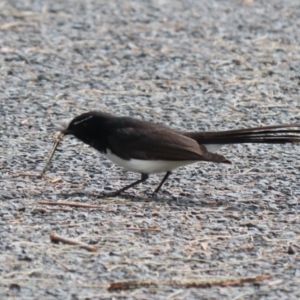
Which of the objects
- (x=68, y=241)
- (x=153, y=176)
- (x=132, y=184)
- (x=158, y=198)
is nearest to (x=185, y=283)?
(x=68, y=241)

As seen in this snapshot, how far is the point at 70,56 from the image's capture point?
1136cm

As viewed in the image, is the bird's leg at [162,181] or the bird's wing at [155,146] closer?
the bird's wing at [155,146]

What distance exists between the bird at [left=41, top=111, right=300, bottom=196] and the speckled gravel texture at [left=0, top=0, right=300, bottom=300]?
264 millimetres

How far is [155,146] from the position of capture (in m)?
6.77

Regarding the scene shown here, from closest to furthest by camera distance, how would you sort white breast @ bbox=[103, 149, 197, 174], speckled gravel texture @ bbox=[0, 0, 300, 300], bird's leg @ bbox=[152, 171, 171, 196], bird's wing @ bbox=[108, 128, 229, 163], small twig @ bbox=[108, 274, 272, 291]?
small twig @ bbox=[108, 274, 272, 291] < speckled gravel texture @ bbox=[0, 0, 300, 300] < bird's wing @ bbox=[108, 128, 229, 163] < white breast @ bbox=[103, 149, 197, 174] < bird's leg @ bbox=[152, 171, 171, 196]

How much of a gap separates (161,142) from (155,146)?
53mm

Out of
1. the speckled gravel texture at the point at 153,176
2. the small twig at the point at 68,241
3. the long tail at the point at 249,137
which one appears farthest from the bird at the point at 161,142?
the small twig at the point at 68,241

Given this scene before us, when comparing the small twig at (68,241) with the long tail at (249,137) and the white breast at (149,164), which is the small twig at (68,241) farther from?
the long tail at (249,137)

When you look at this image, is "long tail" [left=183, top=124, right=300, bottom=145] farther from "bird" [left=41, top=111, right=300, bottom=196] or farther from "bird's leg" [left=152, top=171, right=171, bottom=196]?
"bird's leg" [left=152, top=171, right=171, bottom=196]

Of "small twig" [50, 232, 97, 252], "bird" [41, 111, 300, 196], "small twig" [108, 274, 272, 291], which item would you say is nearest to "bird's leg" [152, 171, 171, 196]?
"bird" [41, 111, 300, 196]

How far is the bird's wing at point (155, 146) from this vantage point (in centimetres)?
665

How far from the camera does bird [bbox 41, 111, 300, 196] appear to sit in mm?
6695

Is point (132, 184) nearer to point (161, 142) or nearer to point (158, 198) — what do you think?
point (158, 198)

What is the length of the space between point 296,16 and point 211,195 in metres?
7.48
